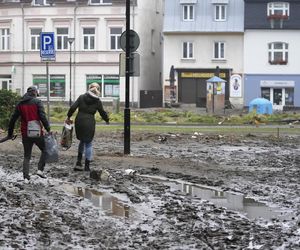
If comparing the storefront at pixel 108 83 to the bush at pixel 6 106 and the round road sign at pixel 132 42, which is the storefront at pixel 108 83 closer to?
the bush at pixel 6 106

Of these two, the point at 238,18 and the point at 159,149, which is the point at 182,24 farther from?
the point at 159,149

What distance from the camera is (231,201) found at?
1049 centimetres

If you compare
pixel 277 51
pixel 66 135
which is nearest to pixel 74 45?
pixel 277 51

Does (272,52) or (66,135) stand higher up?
(272,52)

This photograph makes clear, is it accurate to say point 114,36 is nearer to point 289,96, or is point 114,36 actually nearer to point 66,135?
point 289,96

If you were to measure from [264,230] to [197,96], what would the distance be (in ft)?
169

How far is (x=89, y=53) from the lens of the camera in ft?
200

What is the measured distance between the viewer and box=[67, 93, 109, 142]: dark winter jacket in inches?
522

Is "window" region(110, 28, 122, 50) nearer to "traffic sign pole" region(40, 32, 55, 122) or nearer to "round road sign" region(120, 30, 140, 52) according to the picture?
"traffic sign pole" region(40, 32, 55, 122)

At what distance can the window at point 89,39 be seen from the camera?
201 ft

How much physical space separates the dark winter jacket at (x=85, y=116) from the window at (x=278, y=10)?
48.5 meters

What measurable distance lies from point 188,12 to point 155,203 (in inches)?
2068

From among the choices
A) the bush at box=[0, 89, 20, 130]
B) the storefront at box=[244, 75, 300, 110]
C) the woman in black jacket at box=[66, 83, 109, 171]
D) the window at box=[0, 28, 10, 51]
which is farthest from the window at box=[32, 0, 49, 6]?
the woman in black jacket at box=[66, 83, 109, 171]

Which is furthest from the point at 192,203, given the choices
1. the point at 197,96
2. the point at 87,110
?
the point at 197,96
